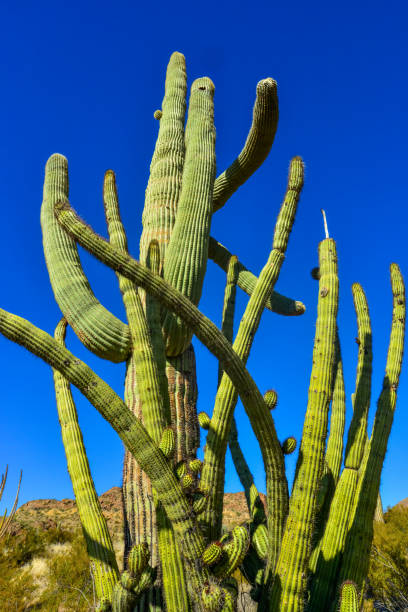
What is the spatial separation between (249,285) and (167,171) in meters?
1.82

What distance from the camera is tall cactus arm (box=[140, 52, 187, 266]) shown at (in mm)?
5543

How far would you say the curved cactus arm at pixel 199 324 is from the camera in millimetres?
3236

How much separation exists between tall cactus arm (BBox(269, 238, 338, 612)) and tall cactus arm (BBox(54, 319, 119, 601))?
4.29 ft

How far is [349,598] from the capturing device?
10.3ft

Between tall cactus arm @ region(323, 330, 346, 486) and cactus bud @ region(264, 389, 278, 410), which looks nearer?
cactus bud @ region(264, 389, 278, 410)

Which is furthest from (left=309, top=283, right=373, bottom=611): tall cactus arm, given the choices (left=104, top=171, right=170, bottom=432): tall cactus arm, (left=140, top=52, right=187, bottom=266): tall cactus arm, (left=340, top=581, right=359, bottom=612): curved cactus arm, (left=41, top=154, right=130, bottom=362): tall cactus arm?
(left=140, top=52, right=187, bottom=266): tall cactus arm

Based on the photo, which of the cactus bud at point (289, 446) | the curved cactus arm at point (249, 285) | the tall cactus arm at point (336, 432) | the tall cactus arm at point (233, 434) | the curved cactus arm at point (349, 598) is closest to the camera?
the curved cactus arm at point (349, 598)

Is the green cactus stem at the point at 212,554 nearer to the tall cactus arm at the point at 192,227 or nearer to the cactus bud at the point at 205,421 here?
the cactus bud at the point at 205,421

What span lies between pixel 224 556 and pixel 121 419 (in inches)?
42.1

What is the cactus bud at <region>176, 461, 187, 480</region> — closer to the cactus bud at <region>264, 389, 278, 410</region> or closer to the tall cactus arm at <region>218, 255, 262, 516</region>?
the cactus bud at <region>264, 389, 278, 410</region>

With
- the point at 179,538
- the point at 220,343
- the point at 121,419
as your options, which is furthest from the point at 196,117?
the point at 179,538

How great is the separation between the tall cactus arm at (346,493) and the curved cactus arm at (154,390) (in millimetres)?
1135

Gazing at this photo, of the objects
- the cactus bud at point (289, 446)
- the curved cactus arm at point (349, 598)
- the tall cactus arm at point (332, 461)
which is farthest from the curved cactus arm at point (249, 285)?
the curved cactus arm at point (349, 598)

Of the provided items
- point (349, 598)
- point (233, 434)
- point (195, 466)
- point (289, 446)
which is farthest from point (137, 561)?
point (233, 434)
